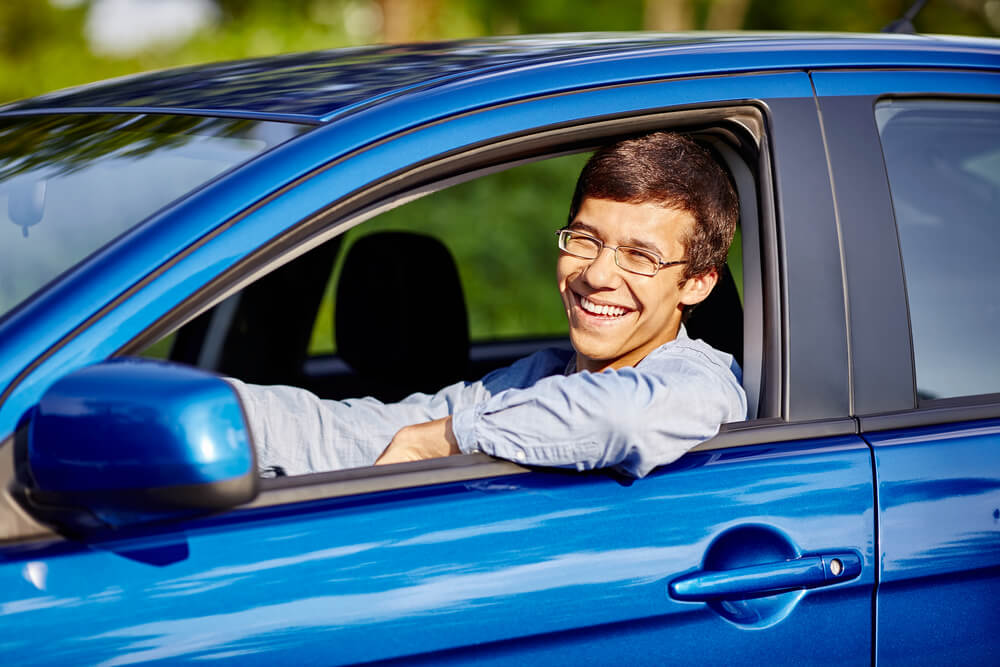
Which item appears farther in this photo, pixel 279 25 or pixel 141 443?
pixel 279 25

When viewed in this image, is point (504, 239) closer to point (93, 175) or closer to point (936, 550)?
point (93, 175)

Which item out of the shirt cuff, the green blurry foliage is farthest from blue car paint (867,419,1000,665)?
the green blurry foliage

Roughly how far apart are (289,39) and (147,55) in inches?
55.3

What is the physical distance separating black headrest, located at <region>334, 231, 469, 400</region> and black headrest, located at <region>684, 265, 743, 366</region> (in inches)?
24.4

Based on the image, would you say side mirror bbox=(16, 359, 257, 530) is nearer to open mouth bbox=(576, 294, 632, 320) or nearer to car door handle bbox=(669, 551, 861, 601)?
car door handle bbox=(669, 551, 861, 601)

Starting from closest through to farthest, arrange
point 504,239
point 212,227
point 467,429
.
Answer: point 212,227 < point 467,429 < point 504,239

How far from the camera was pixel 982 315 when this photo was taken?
194 cm

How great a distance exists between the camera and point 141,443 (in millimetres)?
1235

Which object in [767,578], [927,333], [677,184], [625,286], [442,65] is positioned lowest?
[767,578]

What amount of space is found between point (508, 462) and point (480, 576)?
0.63ft

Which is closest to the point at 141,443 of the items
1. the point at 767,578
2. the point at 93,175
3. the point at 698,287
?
the point at 93,175

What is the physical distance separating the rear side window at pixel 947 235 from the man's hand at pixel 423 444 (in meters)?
0.72

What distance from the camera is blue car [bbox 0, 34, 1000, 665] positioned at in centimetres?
132

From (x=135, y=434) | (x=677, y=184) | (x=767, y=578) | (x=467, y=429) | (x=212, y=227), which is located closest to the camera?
(x=135, y=434)
